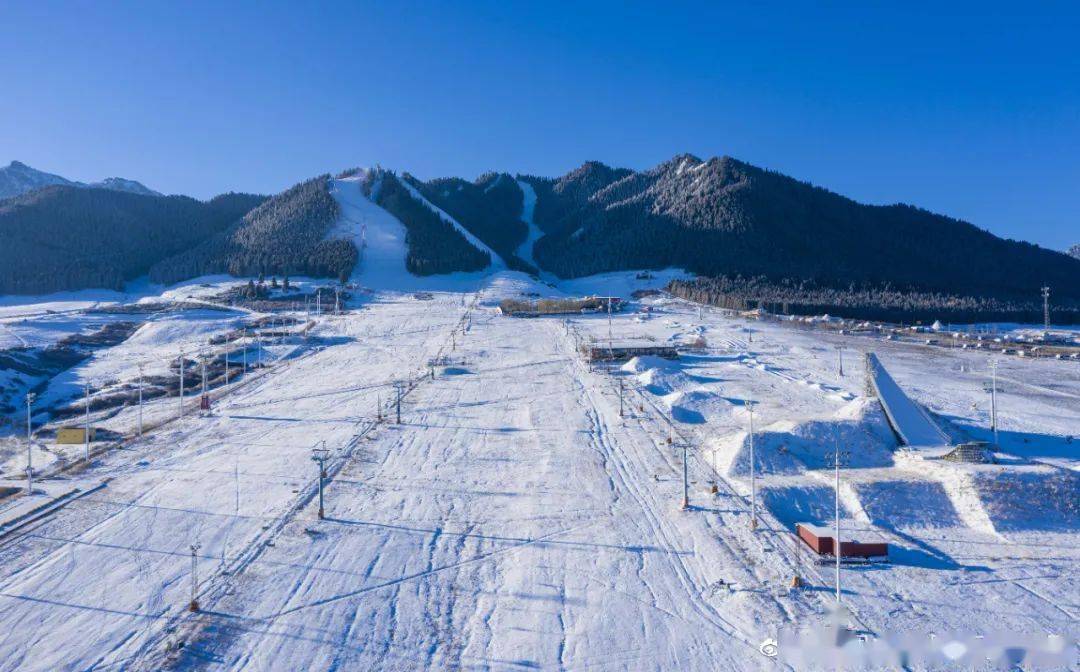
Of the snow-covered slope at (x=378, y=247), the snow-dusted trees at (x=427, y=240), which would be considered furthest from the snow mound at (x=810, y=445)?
the snow-dusted trees at (x=427, y=240)

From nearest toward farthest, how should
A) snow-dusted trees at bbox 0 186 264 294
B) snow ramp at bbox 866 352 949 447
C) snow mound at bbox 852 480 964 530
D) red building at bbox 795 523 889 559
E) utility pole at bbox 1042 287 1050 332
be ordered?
red building at bbox 795 523 889 559 < snow mound at bbox 852 480 964 530 < snow ramp at bbox 866 352 949 447 < utility pole at bbox 1042 287 1050 332 < snow-dusted trees at bbox 0 186 264 294

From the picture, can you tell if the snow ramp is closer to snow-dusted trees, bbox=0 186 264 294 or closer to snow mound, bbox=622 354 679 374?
snow mound, bbox=622 354 679 374

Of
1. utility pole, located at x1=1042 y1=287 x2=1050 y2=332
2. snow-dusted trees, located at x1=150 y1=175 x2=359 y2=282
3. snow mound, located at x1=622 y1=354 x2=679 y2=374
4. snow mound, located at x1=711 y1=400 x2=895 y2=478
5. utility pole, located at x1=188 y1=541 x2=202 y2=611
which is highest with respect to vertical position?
snow-dusted trees, located at x1=150 y1=175 x2=359 y2=282

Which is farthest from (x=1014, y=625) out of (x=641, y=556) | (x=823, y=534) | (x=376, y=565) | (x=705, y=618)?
(x=376, y=565)

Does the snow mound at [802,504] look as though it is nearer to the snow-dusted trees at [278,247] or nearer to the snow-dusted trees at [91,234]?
the snow-dusted trees at [278,247]

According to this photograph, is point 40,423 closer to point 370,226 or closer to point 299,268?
point 299,268

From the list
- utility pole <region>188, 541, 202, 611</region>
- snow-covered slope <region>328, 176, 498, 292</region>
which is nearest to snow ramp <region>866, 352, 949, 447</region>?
utility pole <region>188, 541, 202, 611</region>
